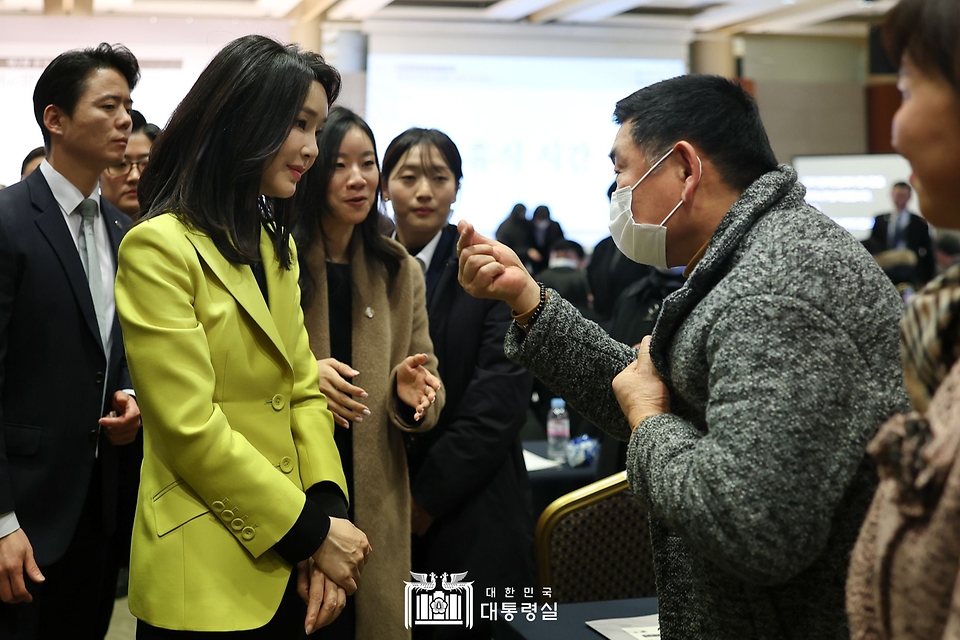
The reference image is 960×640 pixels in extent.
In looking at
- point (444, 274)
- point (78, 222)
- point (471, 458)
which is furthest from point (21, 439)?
point (444, 274)

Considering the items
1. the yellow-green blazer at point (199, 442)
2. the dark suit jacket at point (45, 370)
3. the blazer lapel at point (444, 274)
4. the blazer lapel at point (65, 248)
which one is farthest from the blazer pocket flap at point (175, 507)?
the blazer lapel at point (444, 274)

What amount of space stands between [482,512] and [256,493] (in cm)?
113

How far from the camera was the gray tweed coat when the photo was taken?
1.06 metres

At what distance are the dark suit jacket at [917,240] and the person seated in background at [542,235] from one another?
11.3 ft

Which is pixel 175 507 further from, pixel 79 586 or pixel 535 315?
pixel 79 586

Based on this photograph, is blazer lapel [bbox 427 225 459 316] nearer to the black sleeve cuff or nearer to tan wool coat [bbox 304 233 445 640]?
tan wool coat [bbox 304 233 445 640]

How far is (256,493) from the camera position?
1.47 metres

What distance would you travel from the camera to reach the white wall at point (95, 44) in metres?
8.34

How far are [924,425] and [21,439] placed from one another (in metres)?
1.90

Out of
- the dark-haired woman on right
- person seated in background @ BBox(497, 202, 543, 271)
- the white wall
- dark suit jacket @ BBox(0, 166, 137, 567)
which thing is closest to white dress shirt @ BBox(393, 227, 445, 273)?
dark suit jacket @ BBox(0, 166, 137, 567)

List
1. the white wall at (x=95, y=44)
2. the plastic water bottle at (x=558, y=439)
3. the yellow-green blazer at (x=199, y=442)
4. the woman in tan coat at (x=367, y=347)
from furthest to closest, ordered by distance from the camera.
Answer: the white wall at (x=95, y=44) → the plastic water bottle at (x=558, y=439) → the woman in tan coat at (x=367, y=347) → the yellow-green blazer at (x=199, y=442)

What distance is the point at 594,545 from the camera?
229cm

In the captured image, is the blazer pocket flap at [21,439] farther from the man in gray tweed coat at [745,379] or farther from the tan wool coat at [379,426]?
the man in gray tweed coat at [745,379]

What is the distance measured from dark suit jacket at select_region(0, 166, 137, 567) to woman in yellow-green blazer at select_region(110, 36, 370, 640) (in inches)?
24.0
